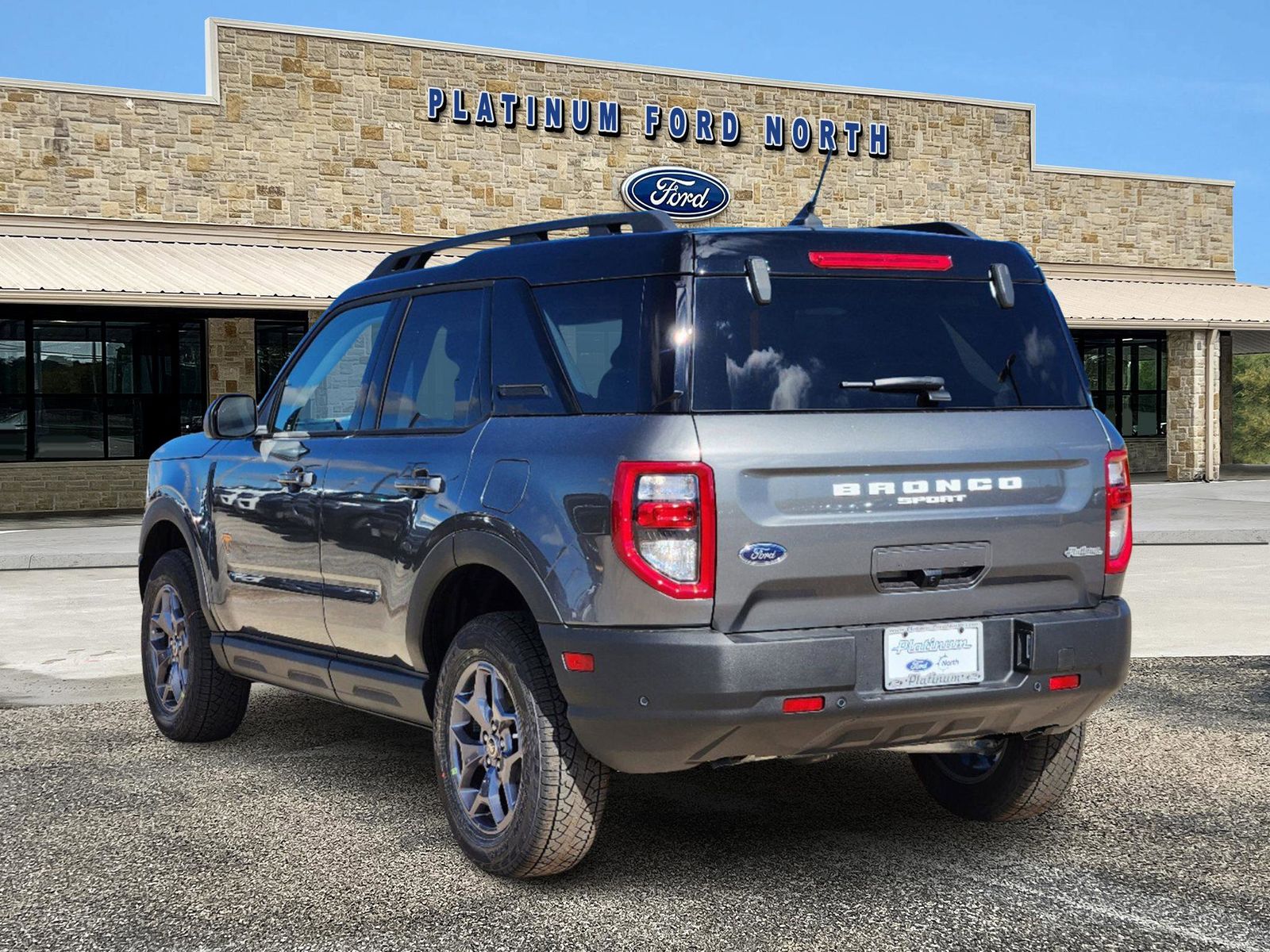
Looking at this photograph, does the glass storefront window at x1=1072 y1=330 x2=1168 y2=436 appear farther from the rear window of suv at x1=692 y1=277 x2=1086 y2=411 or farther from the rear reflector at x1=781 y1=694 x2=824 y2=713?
the rear reflector at x1=781 y1=694 x2=824 y2=713

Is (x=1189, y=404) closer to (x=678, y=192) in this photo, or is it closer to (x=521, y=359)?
(x=678, y=192)

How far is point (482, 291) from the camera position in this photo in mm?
5531

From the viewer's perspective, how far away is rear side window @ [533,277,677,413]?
466cm

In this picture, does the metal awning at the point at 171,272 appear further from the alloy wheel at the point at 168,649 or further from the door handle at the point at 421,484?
the door handle at the point at 421,484

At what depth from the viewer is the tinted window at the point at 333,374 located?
621 cm

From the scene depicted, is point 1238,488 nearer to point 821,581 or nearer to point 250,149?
point 250,149

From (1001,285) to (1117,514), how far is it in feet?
2.70

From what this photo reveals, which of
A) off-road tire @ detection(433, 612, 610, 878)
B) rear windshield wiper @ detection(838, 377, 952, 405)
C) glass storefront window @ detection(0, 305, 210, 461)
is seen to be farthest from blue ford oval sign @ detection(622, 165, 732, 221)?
off-road tire @ detection(433, 612, 610, 878)

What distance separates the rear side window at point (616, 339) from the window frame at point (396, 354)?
0.32 meters

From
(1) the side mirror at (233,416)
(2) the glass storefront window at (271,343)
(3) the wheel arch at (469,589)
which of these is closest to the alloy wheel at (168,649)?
(1) the side mirror at (233,416)

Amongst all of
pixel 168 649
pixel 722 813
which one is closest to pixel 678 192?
pixel 168 649

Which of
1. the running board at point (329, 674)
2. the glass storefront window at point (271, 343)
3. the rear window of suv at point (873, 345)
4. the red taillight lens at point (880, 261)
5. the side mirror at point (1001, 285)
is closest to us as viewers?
the rear window of suv at point (873, 345)

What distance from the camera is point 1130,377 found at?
111ft

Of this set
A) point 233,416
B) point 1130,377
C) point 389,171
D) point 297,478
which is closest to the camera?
point 297,478
